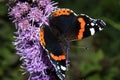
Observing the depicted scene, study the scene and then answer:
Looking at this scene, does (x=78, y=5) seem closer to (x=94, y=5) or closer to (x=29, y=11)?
(x=94, y=5)

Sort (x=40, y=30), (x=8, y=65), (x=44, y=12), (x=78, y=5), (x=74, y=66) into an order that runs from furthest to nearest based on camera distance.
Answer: (x=78, y=5) → (x=8, y=65) → (x=74, y=66) → (x=44, y=12) → (x=40, y=30)

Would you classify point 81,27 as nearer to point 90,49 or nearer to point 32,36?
point 32,36

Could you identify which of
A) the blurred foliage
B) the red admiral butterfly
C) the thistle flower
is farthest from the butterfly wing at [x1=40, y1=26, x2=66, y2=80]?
the blurred foliage

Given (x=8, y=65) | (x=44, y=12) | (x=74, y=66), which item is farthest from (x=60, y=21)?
(x=8, y=65)

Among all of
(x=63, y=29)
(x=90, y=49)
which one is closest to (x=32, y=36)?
(x=63, y=29)

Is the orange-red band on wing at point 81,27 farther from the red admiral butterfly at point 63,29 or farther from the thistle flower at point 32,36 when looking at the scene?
the thistle flower at point 32,36

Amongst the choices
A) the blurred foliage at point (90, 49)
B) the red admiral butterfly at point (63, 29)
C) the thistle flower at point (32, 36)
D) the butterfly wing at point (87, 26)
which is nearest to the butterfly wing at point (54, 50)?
the red admiral butterfly at point (63, 29)
